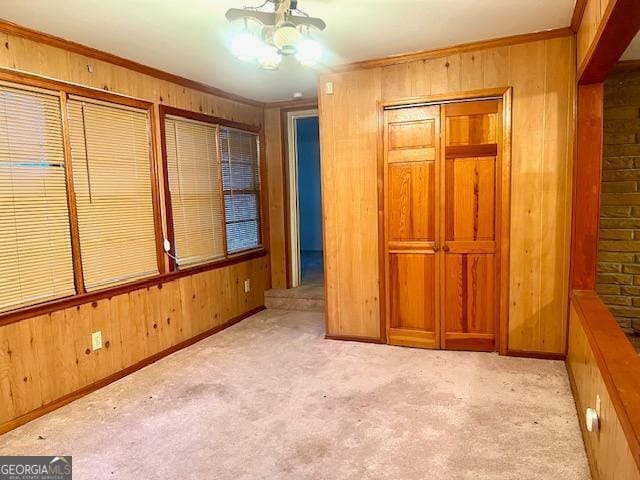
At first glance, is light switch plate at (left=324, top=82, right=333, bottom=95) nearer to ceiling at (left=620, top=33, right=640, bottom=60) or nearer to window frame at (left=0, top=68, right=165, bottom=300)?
window frame at (left=0, top=68, right=165, bottom=300)

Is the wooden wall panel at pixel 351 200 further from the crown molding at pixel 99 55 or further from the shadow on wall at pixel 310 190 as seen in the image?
the shadow on wall at pixel 310 190

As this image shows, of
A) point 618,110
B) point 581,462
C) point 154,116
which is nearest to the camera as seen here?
point 581,462

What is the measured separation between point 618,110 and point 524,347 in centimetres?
A: 231

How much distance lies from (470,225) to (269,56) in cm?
204

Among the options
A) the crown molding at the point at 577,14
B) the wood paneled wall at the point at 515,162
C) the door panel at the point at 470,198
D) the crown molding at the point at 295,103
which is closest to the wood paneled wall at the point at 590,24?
the crown molding at the point at 577,14

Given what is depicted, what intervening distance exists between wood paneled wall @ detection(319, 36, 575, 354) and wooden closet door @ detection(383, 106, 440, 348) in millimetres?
130

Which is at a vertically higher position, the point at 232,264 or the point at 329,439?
the point at 232,264

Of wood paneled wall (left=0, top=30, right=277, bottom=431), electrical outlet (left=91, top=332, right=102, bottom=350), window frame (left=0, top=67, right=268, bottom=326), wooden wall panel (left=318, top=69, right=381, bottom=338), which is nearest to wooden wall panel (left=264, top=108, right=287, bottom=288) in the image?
wood paneled wall (left=0, top=30, right=277, bottom=431)

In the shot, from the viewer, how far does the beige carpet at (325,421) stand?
211 cm

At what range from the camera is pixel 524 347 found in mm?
3357

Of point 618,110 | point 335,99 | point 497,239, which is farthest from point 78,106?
point 618,110

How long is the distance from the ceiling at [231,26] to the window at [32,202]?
0.52m

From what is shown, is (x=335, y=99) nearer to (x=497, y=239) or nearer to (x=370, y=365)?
(x=497, y=239)

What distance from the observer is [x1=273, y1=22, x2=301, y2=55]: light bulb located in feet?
6.57
